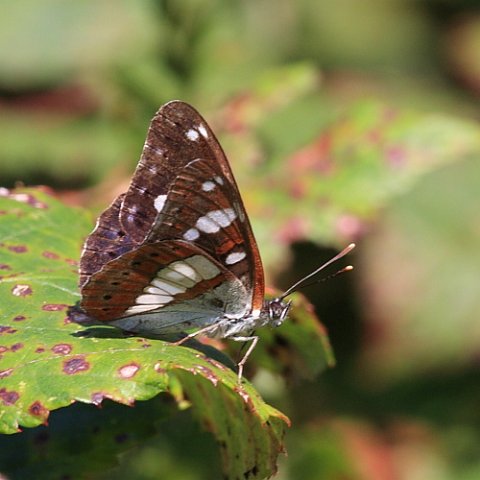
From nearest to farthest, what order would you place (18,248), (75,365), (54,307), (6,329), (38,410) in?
(38,410)
(75,365)
(6,329)
(54,307)
(18,248)

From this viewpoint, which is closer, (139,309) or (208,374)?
(208,374)

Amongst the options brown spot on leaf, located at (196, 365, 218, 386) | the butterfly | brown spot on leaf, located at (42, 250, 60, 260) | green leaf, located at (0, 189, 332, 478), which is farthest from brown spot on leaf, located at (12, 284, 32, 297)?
brown spot on leaf, located at (196, 365, 218, 386)

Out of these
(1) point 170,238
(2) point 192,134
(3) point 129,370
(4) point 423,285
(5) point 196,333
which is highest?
(2) point 192,134

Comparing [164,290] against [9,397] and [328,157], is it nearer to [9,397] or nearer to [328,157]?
[9,397]

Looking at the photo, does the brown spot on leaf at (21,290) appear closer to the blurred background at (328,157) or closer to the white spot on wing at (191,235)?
the white spot on wing at (191,235)

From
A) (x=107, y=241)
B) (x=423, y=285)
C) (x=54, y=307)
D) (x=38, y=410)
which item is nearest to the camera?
(x=38, y=410)

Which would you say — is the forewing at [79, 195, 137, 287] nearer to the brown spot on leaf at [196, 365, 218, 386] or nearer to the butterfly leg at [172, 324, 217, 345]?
the butterfly leg at [172, 324, 217, 345]

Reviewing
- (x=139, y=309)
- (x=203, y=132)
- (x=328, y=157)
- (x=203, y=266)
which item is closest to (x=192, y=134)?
(x=203, y=132)
